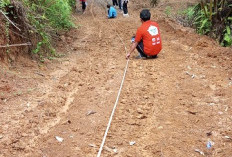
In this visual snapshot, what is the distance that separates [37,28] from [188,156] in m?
5.42

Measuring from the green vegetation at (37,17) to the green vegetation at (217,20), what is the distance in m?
5.35

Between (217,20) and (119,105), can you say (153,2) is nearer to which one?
(217,20)

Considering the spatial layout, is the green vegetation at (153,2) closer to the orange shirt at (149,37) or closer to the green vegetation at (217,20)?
the green vegetation at (217,20)

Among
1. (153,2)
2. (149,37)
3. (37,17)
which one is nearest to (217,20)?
(149,37)

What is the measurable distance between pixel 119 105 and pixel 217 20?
7.26m

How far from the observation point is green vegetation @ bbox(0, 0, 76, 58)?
21.6 feet

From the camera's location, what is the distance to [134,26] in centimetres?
1288

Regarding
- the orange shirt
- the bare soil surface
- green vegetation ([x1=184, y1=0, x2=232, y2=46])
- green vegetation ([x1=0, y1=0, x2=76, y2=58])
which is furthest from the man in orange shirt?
green vegetation ([x1=184, y1=0, x2=232, y2=46])

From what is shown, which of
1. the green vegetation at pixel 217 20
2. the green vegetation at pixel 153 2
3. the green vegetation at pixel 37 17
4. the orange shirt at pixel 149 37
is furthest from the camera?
the green vegetation at pixel 153 2

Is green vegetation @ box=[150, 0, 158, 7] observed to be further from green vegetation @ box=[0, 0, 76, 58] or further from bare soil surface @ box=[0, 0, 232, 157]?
bare soil surface @ box=[0, 0, 232, 157]

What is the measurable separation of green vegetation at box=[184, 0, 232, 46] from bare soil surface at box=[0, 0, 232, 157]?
214 centimetres

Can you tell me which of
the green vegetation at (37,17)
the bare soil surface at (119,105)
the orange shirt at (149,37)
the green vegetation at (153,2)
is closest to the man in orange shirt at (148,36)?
the orange shirt at (149,37)

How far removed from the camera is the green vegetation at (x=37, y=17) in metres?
6.59

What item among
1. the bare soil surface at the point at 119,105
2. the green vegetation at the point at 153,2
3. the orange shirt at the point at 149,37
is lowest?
the bare soil surface at the point at 119,105
